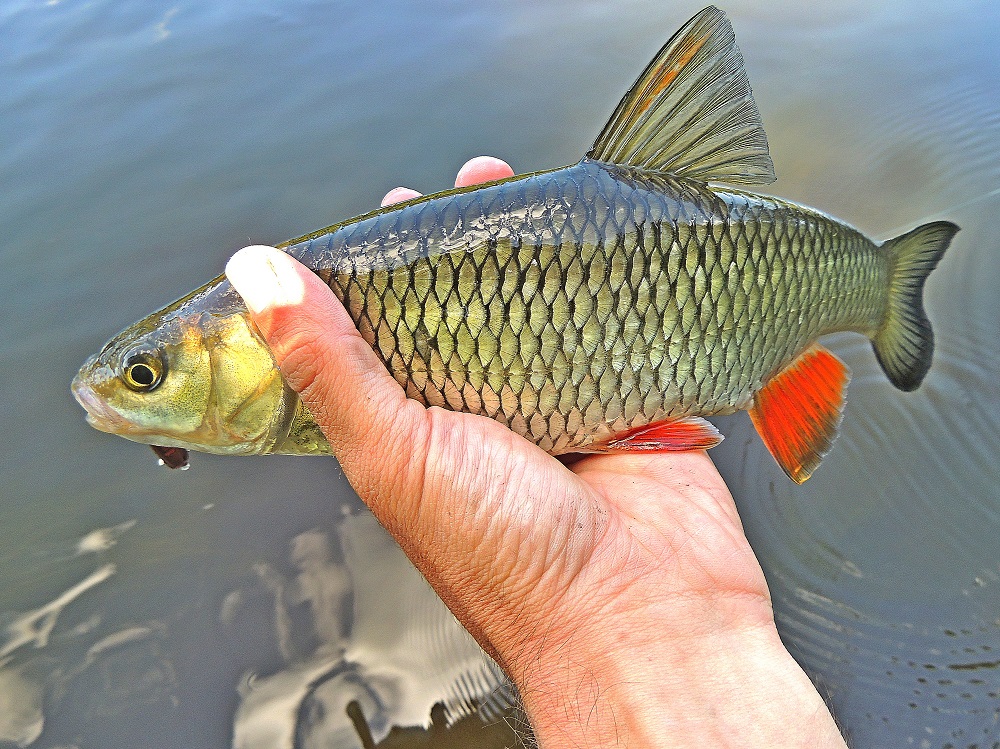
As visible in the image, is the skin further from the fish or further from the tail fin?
the tail fin

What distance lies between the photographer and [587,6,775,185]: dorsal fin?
219 centimetres

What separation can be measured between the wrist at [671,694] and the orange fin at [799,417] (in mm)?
771

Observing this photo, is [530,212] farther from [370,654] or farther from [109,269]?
[109,269]

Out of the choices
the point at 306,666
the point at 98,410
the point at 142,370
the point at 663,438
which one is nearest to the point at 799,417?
the point at 663,438

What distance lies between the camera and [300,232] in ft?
13.6

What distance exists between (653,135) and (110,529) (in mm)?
2866

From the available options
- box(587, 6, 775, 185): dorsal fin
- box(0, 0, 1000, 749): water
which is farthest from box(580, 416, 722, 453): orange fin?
box(0, 0, 1000, 749): water

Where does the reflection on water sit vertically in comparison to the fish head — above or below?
below

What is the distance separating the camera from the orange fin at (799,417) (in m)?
2.55

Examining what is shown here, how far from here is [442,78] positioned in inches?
206

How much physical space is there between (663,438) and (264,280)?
1.40 m

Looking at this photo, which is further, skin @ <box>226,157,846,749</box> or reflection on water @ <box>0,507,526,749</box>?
reflection on water @ <box>0,507,526,749</box>

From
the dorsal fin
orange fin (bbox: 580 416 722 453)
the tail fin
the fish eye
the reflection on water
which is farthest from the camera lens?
the tail fin

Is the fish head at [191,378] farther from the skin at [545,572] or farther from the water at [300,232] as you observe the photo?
the water at [300,232]
